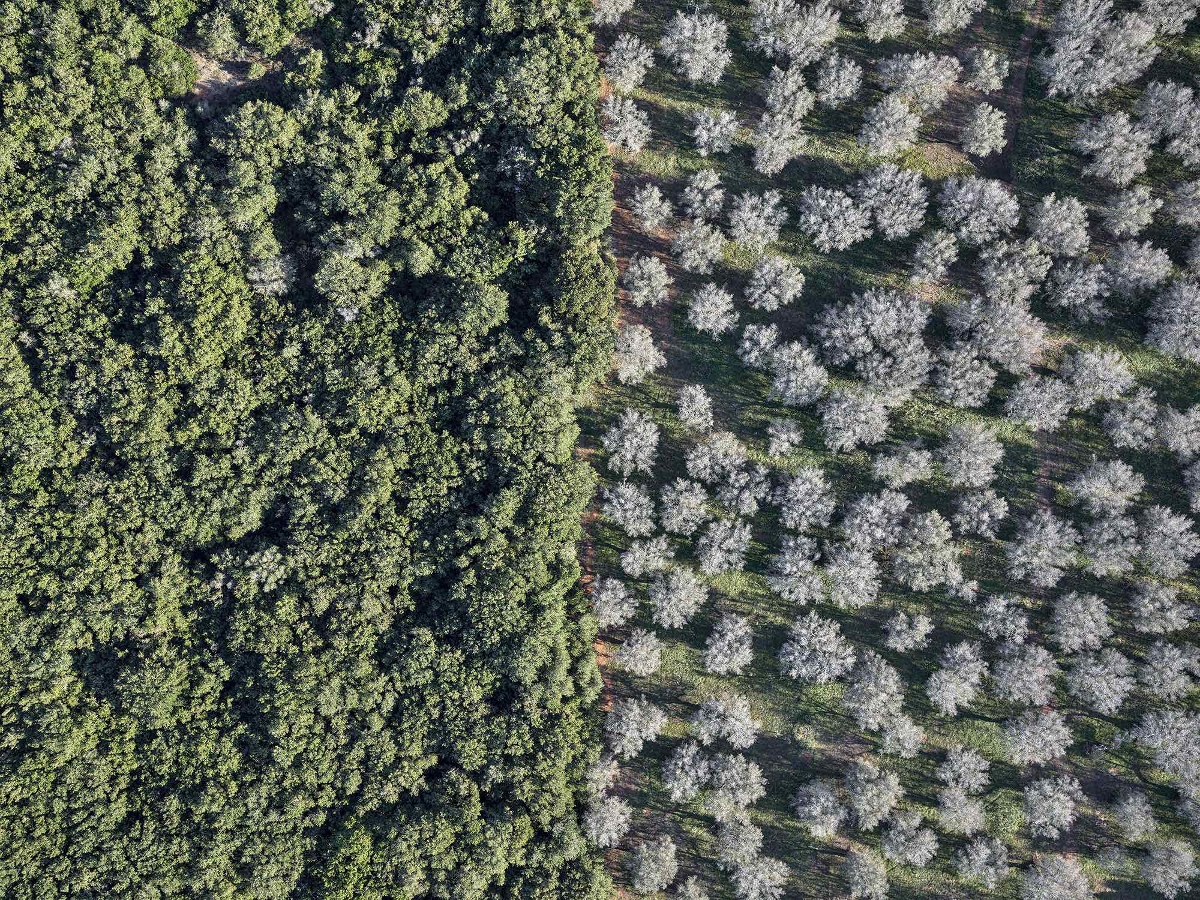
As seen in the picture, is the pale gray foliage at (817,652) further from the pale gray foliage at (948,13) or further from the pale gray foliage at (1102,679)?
the pale gray foliage at (948,13)

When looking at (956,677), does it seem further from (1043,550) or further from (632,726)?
(632,726)

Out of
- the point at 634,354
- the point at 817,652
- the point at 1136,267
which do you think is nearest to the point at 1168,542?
the point at 1136,267

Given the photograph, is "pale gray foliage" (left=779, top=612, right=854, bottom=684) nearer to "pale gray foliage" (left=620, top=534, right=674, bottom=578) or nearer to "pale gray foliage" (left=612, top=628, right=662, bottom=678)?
"pale gray foliage" (left=612, top=628, right=662, bottom=678)

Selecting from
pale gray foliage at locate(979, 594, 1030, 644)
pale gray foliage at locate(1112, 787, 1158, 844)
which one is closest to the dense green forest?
pale gray foliage at locate(979, 594, 1030, 644)

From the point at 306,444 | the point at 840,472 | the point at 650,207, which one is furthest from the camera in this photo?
the point at 840,472

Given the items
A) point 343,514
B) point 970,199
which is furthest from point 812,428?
point 343,514

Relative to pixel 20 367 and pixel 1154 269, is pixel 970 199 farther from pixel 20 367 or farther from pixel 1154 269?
pixel 20 367
